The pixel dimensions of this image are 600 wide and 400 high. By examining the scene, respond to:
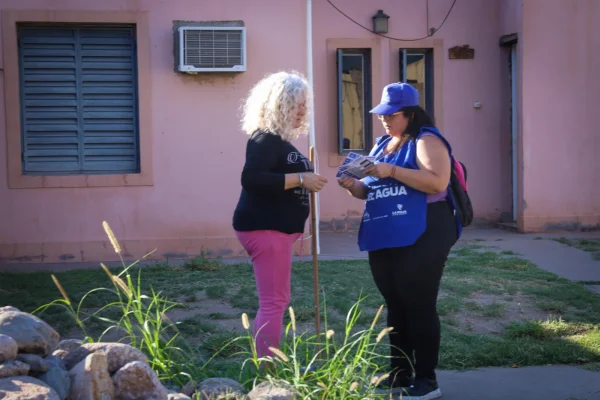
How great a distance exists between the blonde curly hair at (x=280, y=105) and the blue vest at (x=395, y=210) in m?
0.57

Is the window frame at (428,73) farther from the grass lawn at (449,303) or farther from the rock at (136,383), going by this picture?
the rock at (136,383)

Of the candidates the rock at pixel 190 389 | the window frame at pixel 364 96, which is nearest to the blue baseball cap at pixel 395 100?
the rock at pixel 190 389

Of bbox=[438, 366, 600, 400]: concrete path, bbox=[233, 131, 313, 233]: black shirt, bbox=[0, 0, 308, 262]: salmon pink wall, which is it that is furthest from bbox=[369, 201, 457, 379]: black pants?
bbox=[0, 0, 308, 262]: salmon pink wall

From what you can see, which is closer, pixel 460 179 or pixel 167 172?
pixel 460 179

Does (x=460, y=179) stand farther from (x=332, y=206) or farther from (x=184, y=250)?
(x=332, y=206)

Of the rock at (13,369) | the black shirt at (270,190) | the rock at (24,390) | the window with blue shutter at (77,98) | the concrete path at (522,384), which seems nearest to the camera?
the rock at (24,390)

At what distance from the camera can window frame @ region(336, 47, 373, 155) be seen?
12211 millimetres

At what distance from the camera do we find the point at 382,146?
4.98 m

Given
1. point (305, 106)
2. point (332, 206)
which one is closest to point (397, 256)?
point (305, 106)

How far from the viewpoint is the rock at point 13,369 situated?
3193 mm

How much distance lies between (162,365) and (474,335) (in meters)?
→ 3.03

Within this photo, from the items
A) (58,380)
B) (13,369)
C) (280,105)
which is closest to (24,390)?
(13,369)

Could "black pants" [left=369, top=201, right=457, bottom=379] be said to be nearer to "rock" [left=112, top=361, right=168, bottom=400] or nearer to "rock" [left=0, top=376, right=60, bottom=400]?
"rock" [left=112, top=361, right=168, bottom=400]

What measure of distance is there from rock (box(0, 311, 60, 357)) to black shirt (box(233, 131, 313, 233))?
51.0 inches
